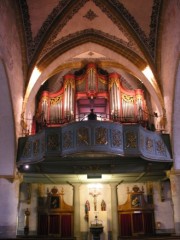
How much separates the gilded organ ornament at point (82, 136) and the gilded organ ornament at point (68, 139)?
0.98 feet

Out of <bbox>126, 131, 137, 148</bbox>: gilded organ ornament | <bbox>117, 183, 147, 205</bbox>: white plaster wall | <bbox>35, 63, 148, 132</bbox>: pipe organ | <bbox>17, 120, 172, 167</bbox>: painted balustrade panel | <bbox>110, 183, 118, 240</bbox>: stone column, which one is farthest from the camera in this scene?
<bbox>117, 183, 147, 205</bbox>: white plaster wall

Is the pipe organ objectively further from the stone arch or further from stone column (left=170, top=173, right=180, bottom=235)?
stone column (left=170, top=173, right=180, bottom=235)

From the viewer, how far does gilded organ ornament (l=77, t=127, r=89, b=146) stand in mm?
10615

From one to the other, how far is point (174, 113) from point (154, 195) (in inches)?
212

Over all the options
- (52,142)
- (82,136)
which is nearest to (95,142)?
(82,136)

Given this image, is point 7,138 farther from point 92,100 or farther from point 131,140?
point 92,100

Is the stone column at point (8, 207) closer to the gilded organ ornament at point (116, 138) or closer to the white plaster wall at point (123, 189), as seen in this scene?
the gilded organ ornament at point (116, 138)

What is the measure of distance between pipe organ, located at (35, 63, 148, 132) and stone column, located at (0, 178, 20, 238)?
3409 millimetres

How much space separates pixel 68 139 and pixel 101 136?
1.19 m

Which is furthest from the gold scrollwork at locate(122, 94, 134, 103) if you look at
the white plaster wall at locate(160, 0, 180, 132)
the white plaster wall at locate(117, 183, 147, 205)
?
the white plaster wall at locate(117, 183, 147, 205)

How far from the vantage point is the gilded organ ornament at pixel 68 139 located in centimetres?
1081

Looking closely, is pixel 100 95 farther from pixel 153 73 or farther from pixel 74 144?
pixel 74 144

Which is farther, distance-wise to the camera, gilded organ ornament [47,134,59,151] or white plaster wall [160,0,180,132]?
gilded organ ornament [47,134,59,151]

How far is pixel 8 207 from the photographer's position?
1158cm
